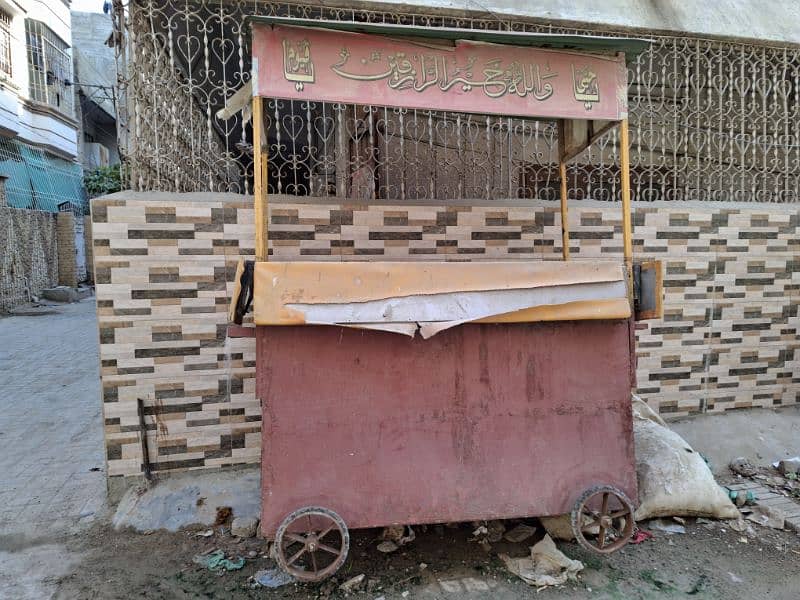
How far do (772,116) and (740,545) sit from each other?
3589mm

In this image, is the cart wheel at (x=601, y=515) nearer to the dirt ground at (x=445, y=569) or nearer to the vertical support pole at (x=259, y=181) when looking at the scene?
the dirt ground at (x=445, y=569)

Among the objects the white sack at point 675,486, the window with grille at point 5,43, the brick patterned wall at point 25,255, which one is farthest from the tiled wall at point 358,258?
the window with grille at point 5,43

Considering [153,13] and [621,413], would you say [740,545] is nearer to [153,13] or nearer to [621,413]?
[621,413]

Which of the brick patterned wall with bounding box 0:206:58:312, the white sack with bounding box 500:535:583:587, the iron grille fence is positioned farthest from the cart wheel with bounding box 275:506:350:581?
the brick patterned wall with bounding box 0:206:58:312

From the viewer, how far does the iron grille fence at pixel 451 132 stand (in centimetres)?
334

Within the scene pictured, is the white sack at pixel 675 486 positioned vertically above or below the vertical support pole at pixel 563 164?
below

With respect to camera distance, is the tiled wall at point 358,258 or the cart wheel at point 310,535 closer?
the cart wheel at point 310,535

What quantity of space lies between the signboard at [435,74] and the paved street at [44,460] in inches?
105

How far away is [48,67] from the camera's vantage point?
1731cm

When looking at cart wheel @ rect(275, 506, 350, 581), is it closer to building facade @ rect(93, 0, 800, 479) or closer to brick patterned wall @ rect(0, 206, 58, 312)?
building facade @ rect(93, 0, 800, 479)

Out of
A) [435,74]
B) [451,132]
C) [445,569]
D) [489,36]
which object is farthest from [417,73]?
[445,569]

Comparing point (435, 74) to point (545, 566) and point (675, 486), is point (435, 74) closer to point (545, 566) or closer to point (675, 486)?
point (545, 566)

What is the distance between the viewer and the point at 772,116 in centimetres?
444

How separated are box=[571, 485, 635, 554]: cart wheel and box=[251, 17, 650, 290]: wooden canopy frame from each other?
3.68ft
